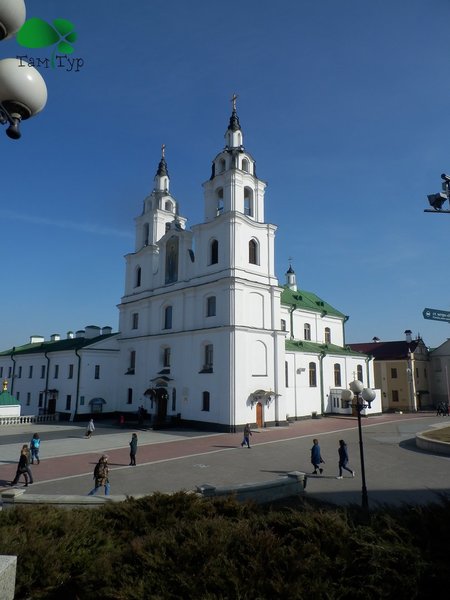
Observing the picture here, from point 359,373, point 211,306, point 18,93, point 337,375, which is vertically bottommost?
point 337,375

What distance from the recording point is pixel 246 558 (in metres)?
5.19

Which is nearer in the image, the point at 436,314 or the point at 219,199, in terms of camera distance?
the point at 436,314

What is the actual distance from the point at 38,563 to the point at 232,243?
28180mm

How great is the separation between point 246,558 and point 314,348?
38242 mm

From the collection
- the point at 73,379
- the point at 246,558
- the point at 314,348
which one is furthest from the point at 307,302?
the point at 246,558

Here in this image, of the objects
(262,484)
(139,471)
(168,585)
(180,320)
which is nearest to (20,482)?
(139,471)

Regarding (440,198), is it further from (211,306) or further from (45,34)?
(211,306)

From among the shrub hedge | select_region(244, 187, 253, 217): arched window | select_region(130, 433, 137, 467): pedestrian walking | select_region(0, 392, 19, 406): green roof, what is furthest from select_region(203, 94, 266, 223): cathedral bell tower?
the shrub hedge

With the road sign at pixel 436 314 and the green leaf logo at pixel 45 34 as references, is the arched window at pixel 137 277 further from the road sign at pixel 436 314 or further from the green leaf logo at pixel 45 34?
the green leaf logo at pixel 45 34

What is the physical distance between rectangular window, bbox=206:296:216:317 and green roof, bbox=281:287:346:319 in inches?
483

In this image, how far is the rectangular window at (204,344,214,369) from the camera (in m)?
32.9

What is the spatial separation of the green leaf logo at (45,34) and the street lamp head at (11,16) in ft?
0.41

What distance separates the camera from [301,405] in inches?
1540

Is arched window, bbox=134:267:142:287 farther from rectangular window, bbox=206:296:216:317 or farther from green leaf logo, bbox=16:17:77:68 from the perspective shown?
green leaf logo, bbox=16:17:77:68
